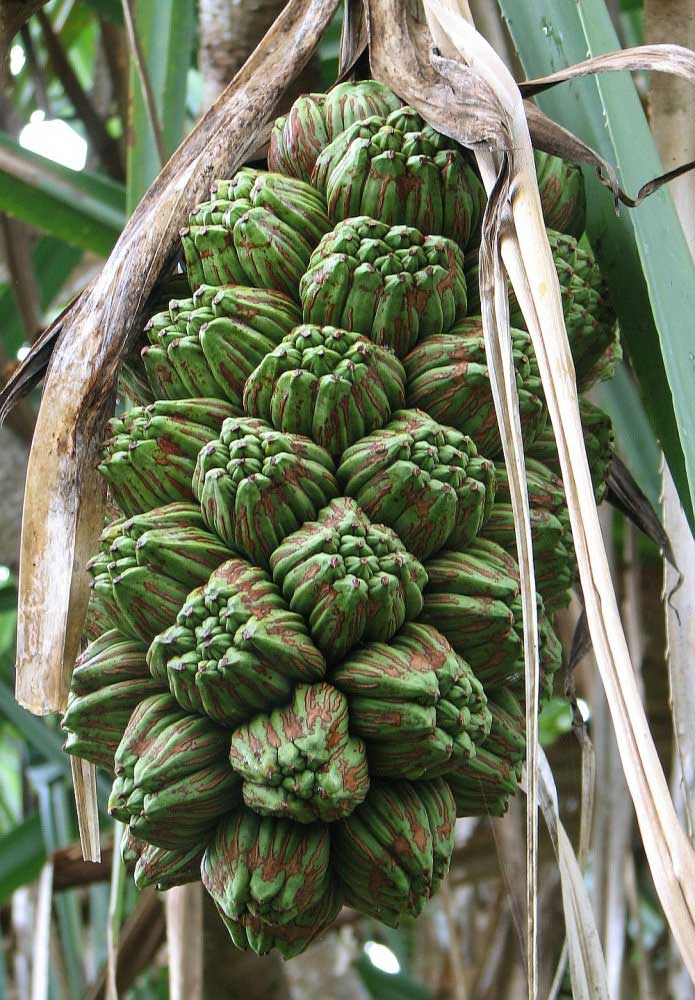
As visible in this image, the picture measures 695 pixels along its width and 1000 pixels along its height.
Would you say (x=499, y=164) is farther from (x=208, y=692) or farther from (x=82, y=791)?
(x=82, y=791)

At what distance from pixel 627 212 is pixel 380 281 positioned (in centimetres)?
32

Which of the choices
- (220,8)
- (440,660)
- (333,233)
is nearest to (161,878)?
(440,660)

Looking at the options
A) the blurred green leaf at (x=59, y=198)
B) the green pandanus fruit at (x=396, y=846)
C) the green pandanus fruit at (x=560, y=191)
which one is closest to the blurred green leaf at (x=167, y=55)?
the blurred green leaf at (x=59, y=198)

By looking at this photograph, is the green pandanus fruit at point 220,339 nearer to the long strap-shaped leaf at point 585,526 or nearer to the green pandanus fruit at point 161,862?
the long strap-shaped leaf at point 585,526

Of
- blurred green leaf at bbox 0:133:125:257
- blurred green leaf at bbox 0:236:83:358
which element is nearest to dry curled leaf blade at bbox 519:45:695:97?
blurred green leaf at bbox 0:133:125:257

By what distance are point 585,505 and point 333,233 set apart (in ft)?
1.23

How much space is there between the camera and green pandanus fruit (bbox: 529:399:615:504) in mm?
994

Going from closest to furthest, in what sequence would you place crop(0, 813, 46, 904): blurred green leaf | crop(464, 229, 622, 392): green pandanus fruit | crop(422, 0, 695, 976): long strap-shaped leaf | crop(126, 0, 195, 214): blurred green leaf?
crop(422, 0, 695, 976): long strap-shaped leaf < crop(464, 229, 622, 392): green pandanus fruit < crop(126, 0, 195, 214): blurred green leaf < crop(0, 813, 46, 904): blurred green leaf

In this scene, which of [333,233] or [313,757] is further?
[333,233]

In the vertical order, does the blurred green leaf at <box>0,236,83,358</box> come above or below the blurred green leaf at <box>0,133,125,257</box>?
below

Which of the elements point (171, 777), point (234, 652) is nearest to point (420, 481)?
point (234, 652)

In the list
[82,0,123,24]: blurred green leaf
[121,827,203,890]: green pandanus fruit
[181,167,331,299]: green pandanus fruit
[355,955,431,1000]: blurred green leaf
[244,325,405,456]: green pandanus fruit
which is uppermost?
[82,0,123,24]: blurred green leaf

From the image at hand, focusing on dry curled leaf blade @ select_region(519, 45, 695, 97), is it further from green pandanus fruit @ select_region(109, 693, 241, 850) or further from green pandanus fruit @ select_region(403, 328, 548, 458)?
green pandanus fruit @ select_region(109, 693, 241, 850)

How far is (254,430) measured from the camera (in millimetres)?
876
